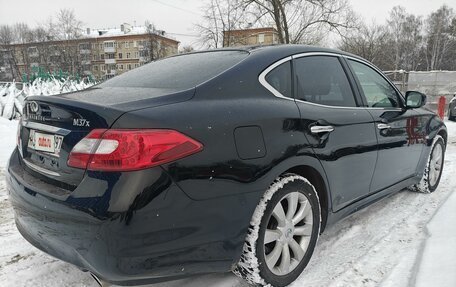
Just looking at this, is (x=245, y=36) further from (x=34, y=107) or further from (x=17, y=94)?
(x=34, y=107)

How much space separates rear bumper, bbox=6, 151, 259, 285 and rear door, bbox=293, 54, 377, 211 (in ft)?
2.60

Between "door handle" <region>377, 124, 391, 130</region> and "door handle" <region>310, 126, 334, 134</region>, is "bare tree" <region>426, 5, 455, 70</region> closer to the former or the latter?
"door handle" <region>377, 124, 391, 130</region>

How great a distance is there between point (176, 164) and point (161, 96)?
41 centimetres

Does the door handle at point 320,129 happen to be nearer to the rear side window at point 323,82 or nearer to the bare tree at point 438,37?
the rear side window at point 323,82

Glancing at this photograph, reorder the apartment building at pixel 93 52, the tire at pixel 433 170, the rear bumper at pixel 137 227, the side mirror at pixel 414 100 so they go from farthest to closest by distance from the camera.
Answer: the apartment building at pixel 93 52 → the tire at pixel 433 170 → the side mirror at pixel 414 100 → the rear bumper at pixel 137 227

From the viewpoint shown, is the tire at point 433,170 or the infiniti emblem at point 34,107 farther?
the tire at point 433,170

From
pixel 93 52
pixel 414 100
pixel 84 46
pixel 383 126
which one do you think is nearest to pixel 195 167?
pixel 383 126

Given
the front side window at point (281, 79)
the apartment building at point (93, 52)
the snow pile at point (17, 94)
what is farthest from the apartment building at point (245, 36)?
the front side window at point (281, 79)

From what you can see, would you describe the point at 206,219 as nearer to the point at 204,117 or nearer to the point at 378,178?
the point at 204,117

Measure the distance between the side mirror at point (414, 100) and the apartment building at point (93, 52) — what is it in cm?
3854

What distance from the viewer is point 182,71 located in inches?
96.8

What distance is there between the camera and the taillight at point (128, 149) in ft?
5.54

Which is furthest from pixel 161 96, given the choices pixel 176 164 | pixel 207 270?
pixel 207 270

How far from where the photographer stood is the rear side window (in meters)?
2.61
